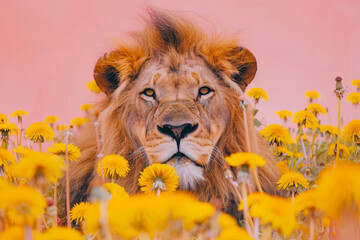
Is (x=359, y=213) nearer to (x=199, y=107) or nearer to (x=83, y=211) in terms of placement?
(x=83, y=211)

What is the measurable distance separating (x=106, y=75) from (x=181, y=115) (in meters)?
0.50

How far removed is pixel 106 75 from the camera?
6.04ft

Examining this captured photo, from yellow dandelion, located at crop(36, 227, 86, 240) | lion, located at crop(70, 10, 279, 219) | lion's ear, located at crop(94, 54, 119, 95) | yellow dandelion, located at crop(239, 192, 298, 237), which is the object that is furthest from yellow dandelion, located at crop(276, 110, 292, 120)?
yellow dandelion, located at crop(36, 227, 86, 240)

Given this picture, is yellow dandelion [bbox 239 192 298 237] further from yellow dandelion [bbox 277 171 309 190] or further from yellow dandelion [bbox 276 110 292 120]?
yellow dandelion [bbox 276 110 292 120]

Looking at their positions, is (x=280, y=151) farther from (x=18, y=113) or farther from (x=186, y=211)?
(x=186, y=211)

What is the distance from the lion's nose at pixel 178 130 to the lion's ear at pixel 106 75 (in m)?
0.46

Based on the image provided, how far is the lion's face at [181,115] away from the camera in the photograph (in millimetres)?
1486

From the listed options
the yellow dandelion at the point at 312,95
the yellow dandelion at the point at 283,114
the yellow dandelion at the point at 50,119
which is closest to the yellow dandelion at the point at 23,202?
the yellow dandelion at the point at 283,114

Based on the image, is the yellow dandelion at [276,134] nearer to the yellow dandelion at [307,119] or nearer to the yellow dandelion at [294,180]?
the yellow dandelion at [307,119]

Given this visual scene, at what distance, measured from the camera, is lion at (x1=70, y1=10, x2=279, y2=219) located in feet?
4.99

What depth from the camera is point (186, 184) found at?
158 cm

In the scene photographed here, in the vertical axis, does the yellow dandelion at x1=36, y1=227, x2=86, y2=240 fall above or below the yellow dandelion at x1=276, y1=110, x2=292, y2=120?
below

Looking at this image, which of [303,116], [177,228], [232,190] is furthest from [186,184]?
[177,228]

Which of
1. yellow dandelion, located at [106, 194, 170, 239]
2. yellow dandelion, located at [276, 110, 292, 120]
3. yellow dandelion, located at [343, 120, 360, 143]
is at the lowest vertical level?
yellow dandelion, located at [106, 194, 170, 239]
